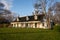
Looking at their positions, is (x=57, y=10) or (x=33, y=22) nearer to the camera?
(x=33, y=22)

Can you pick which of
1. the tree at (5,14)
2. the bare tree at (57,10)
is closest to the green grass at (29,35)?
the bare tree at (57,10)

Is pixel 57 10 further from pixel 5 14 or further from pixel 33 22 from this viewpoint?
pixel 5 14

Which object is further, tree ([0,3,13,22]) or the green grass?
tree ([0,3,13,22])

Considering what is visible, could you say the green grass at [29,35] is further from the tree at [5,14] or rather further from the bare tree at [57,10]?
the tree at [5,14]

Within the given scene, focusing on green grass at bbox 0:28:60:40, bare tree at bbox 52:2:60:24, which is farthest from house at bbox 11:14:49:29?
green grass at bbox 0:28:60:40

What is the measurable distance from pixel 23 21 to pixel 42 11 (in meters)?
13.6

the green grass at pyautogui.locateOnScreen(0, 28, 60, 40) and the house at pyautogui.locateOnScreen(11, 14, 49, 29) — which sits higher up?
the green grass at pyautogui.locateOnScreen(0, 28, 60, 40)

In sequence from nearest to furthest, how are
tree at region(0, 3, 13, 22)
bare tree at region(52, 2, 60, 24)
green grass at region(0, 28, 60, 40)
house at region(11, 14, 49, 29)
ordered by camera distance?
green grass at region(0, 28, 60, 40) → bare tree at region(52, 2, 60, 24) → house at region(11, 14, 49, 29) → tree at region(0, 3, 13, 22)

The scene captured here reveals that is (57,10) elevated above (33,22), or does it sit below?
above

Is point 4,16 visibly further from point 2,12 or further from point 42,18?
point 42,18

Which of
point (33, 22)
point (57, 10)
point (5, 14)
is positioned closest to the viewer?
point (33, 22)

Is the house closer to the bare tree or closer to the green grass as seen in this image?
the bare tree

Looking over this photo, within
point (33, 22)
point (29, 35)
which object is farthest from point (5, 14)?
point (29, 35)

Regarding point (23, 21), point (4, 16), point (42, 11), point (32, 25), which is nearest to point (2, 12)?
point (4, 16)
